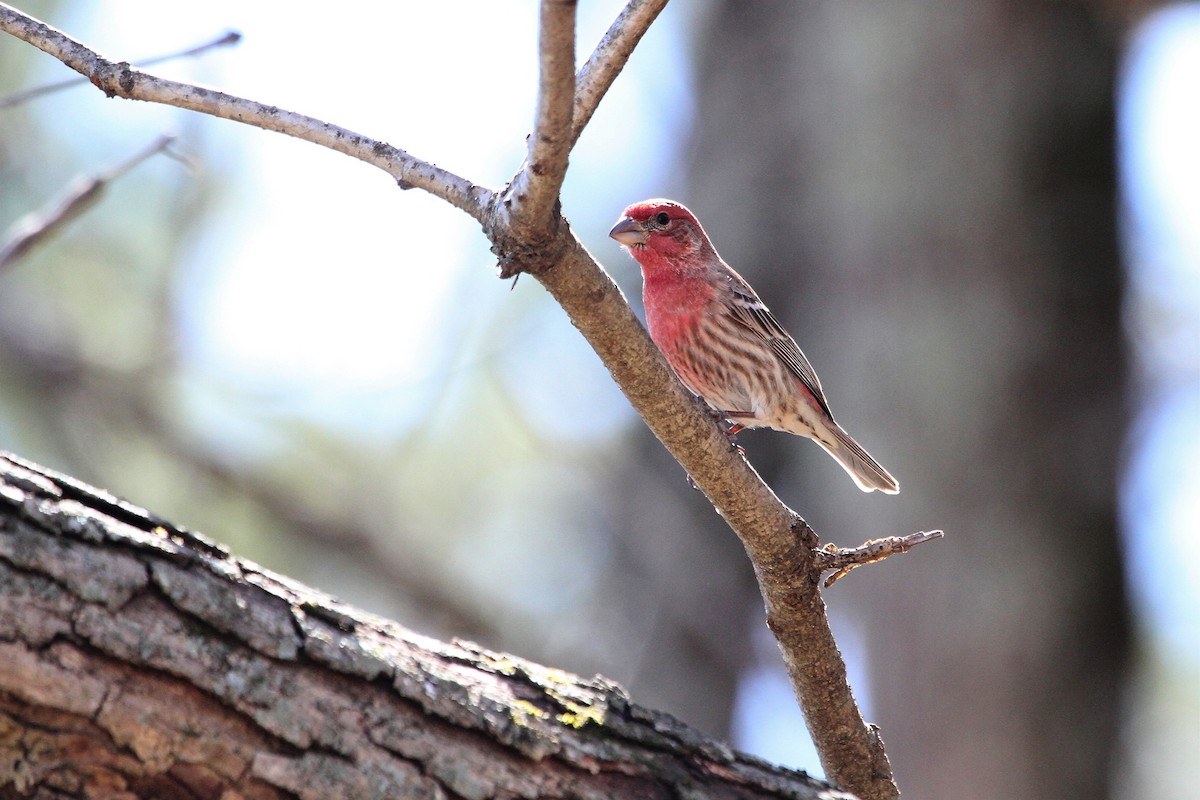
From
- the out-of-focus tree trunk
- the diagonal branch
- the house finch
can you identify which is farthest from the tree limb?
the out-of-focus tree trunk

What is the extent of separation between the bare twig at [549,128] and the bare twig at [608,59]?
206mm

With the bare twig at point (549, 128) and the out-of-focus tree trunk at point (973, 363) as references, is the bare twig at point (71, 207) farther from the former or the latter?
the out-of-focus tree trunk at point (973, 363)

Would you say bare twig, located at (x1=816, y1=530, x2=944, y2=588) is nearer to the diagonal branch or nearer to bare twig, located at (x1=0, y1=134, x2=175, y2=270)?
the diagonal branch

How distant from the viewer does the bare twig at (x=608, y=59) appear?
2.75 metres

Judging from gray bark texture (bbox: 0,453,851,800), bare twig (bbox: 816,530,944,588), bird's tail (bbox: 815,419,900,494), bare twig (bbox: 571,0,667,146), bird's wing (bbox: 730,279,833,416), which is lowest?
gray bark texture (bbox: 0,453,851,800)

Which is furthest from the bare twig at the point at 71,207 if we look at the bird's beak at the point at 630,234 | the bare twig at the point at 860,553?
the bird's beak at the point at 630,234

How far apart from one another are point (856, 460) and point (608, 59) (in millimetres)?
4429

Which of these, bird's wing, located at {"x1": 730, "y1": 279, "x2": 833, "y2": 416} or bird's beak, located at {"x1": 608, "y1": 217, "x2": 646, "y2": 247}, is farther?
bird's wing, located at {"x1": 730, "y1": 279, "x2": 833, "y2": 416}

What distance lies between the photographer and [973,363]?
323 inches

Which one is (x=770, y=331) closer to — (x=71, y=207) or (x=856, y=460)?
(x=856, y=460)

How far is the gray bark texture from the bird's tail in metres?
4.03

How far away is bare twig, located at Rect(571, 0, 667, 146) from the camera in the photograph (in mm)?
2754

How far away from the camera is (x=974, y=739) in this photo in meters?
7.31

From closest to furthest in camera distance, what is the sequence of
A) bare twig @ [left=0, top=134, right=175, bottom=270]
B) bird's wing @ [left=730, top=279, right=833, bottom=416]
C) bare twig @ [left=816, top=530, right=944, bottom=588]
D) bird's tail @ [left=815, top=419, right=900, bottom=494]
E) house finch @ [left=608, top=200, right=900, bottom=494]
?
bare twig @ [left=816, top=530, right=944, bottom=588], bare twig @ [left=0, top=134, right=175, bottom=270], house finch @ [left=608, top=200, right=900, bottom=494], bird's wing @ [left=730, top=279, right=833, bottom=416], bird's tail @ [left=815, top=419, right=900, bottom=494]
